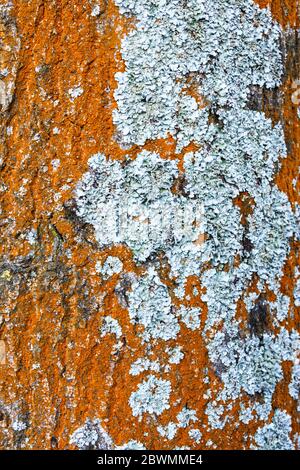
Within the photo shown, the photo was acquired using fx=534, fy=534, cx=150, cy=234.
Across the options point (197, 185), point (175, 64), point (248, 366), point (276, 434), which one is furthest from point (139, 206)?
point (276, 434)

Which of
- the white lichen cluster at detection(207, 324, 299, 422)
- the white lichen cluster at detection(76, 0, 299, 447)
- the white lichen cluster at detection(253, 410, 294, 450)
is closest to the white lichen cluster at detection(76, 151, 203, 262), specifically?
the white lichen cluster at detection(76, 0, 299, 447)

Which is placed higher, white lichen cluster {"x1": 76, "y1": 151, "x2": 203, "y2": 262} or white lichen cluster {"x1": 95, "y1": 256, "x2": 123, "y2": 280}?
white lichen cluster {"x1": 76, "y1": 151, "x2": 203, "y2": 262}

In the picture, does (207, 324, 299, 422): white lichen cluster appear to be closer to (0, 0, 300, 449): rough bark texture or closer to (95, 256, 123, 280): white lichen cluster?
(0, 0, 300, 449): rough bark texture

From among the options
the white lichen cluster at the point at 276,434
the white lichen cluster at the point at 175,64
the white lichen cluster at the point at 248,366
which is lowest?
the white lichen cluster at the point at 276,434

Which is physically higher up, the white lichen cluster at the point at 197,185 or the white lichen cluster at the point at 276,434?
the white lichen cluster at the point at 197,185

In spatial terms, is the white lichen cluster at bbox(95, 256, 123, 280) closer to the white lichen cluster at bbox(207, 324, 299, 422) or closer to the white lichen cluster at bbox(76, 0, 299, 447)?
the white lichen cluster at bbox(76, 0, 299, 447)

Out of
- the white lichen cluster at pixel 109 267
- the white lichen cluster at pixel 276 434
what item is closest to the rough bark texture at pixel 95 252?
the white lichen cluster at pixel 109 267

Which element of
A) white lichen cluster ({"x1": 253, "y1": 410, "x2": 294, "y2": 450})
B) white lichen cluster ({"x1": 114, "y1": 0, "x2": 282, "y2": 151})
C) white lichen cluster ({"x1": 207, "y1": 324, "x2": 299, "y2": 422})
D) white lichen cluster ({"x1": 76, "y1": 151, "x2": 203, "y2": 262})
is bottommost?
white lichen cluster ({"x1": 253, "y1": 410, "x2": 294, "y2": 450})

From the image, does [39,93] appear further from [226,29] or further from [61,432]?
[61,432]

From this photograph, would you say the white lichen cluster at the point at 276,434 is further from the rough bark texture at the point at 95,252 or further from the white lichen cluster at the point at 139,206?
the white lichen cluster at the point at 139,206
